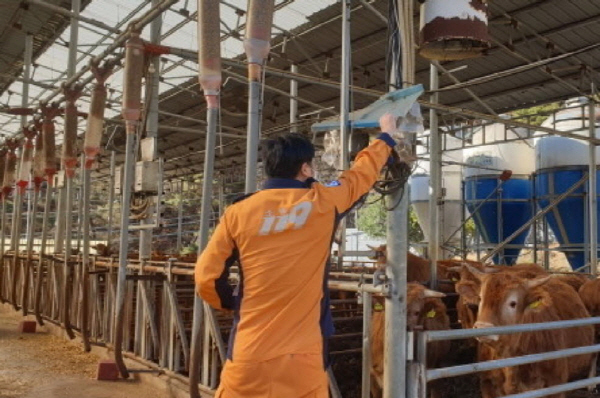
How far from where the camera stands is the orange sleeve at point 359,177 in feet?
8.70

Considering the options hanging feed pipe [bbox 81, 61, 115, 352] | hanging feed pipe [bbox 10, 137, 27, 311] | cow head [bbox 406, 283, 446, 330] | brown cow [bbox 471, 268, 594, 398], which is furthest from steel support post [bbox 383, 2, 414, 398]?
hanging feed pipe [bbox 10, 137, 27, 311]

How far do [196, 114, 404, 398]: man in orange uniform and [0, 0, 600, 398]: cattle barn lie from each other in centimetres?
5

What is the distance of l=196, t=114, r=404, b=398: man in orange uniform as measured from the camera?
2471 mm

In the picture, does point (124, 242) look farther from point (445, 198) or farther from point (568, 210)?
point (445, 198)

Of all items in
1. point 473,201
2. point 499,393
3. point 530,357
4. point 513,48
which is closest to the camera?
point 530,357

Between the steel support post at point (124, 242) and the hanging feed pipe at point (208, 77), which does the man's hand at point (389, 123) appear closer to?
the hanging feed pipe at point (208, 77)

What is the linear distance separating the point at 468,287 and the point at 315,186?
3731 millimetres

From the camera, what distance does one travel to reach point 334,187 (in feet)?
8.68

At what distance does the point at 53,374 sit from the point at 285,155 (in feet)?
18.9

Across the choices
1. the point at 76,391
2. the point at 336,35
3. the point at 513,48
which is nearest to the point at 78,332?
the point at 76,391

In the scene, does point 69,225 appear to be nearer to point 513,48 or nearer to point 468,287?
point 468,287

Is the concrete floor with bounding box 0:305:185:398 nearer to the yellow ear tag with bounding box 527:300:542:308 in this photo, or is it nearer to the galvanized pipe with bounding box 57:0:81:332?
the galvanized pipe with bounding box 57:0:81:332

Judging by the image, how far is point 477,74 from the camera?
12016mm

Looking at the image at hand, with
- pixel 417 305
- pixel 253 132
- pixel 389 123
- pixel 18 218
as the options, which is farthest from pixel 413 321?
pixel 18 218
